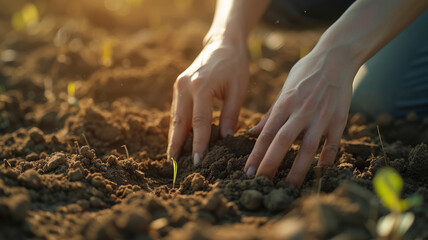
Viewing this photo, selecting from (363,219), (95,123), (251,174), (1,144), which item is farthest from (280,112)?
(1,144)

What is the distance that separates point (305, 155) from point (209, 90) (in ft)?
1.98

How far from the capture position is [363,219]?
99 cm

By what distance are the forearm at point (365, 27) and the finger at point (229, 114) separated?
1.65 ft

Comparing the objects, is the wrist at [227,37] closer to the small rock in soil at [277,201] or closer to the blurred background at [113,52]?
the blurred background at [113,52]

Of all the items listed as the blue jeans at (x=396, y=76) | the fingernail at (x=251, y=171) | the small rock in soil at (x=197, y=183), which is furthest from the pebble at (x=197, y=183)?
the blue jeans at (x=396, y=76)

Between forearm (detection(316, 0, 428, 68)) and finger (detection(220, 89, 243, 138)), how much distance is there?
50cm

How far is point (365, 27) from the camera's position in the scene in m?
1.46

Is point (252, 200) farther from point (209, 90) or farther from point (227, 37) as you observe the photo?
point (227, 37)

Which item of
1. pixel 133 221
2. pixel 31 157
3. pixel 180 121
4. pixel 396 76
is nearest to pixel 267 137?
pixel 180 121

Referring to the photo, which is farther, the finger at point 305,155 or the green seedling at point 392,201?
the finger at point 305,155

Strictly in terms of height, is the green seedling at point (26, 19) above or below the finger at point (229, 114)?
above

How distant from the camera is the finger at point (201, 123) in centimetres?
167

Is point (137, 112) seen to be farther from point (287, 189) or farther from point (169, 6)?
point (169, 6)

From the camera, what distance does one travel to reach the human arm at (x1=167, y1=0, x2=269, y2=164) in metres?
1.69
